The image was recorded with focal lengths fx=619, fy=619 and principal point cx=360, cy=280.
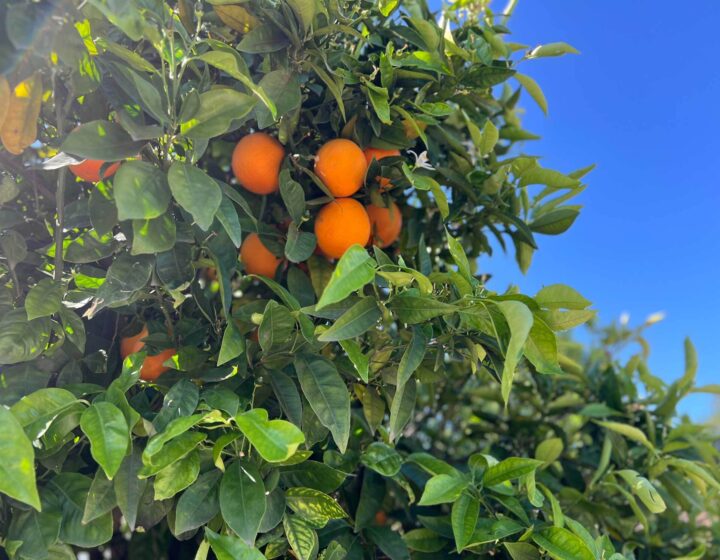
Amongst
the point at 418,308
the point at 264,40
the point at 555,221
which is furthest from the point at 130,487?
the point at 555,221

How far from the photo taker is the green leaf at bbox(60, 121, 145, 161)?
2.24 feet

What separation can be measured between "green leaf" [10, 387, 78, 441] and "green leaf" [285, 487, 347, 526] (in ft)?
1.02

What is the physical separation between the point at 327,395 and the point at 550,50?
0.77 meters

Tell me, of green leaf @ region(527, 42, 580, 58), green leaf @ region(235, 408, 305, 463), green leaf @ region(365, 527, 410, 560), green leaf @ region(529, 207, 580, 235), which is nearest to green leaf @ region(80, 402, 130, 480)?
green leaf @ region(235, 408, 305, 463)

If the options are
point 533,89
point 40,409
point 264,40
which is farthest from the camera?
point 533,89

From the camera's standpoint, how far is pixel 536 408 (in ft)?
5.39

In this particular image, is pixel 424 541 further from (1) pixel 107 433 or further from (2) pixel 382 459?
(1) pixel 107 433

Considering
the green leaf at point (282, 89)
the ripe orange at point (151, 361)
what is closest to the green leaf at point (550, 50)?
the green leaf at point (282, 89)

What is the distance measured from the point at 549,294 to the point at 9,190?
0.73m

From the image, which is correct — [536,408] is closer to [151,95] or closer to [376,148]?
[376,148]

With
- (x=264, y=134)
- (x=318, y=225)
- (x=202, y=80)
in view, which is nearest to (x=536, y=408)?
(x=318, y=225)

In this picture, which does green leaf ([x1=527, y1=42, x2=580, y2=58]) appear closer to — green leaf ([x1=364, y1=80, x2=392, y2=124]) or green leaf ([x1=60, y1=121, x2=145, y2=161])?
green leaf ([x1=364, y1=80, x2=392, y2=124])

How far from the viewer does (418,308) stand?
0.74 m

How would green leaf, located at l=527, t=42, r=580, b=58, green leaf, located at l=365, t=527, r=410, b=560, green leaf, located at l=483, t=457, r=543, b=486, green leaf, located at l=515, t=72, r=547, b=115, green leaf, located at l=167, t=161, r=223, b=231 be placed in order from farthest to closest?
green leaf, located at l=515, t=72, r=547, b=115 → green leaf, located at l=527, t=42, r=580, b=58 → green leaf, located at l=365, t=527, r=410, b=560 → green leaf, located at l=483, t=457, r=543, b=486 → green leaf, located at l=167, t=161, r=223, b=231
